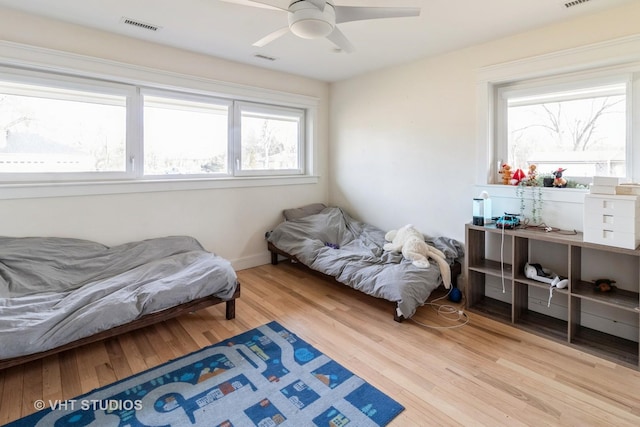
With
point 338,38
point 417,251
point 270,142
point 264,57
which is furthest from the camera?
point 270,142

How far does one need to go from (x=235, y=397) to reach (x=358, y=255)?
175 centimetres

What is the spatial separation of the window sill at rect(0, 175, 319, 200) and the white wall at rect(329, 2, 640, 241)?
1.05 m

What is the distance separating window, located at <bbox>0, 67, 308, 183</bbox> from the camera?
2.72 m

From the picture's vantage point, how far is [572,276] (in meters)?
2.42

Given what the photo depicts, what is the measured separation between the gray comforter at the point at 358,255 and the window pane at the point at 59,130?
6.41 ft

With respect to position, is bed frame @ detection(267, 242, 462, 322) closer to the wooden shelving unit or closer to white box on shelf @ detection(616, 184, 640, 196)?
the wooden shelving unit

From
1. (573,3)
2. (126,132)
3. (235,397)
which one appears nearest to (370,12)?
(573,3)

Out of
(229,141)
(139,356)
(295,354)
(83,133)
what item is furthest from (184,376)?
(229,141)

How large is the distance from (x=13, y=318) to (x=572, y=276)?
145 inches

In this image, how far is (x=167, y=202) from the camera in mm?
3455

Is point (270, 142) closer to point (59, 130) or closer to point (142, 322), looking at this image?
point (59, 130)

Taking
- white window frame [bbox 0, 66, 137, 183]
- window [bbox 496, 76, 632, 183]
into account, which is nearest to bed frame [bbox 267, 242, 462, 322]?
window [bbox 496, 76, 632, 183]

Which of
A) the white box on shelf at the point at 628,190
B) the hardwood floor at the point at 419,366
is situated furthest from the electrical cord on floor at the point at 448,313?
the white box on shelf at the point at 628,190

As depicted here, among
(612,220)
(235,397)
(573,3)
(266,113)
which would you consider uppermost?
(573,3)
